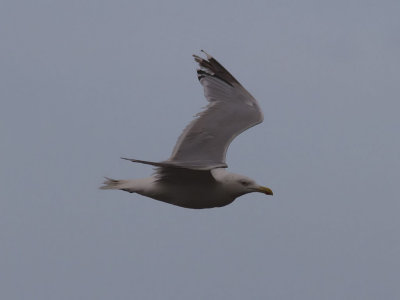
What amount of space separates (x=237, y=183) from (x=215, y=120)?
2.02 meters

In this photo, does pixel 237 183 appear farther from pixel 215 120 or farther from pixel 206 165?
pixel 215 120

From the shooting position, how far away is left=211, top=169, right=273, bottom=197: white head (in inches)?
440

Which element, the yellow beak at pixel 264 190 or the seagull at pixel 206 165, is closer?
the seagull at pixel 206 165

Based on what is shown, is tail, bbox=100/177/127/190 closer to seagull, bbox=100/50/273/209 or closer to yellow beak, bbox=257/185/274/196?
seagull, bbox=100/50/273/209

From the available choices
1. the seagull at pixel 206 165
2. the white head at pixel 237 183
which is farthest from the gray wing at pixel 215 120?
the white head at pixel 237 183

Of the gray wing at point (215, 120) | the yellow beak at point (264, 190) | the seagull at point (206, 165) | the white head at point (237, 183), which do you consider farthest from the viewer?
the gray wing at point (215, 120)

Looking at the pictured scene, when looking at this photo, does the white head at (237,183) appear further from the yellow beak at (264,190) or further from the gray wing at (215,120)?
the gray wing at (215,120)

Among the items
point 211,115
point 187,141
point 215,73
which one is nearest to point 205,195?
point 187,141

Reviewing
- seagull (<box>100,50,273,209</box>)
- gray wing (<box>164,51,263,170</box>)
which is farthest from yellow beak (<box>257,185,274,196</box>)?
gray wing (<box>164,51,263,170</box>)

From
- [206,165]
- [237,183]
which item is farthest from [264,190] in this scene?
[206,165]

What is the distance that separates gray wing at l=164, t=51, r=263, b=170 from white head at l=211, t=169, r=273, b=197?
0.20m

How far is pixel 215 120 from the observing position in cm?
1304

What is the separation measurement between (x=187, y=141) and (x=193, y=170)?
5.30ft

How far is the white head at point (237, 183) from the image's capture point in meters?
11.2
